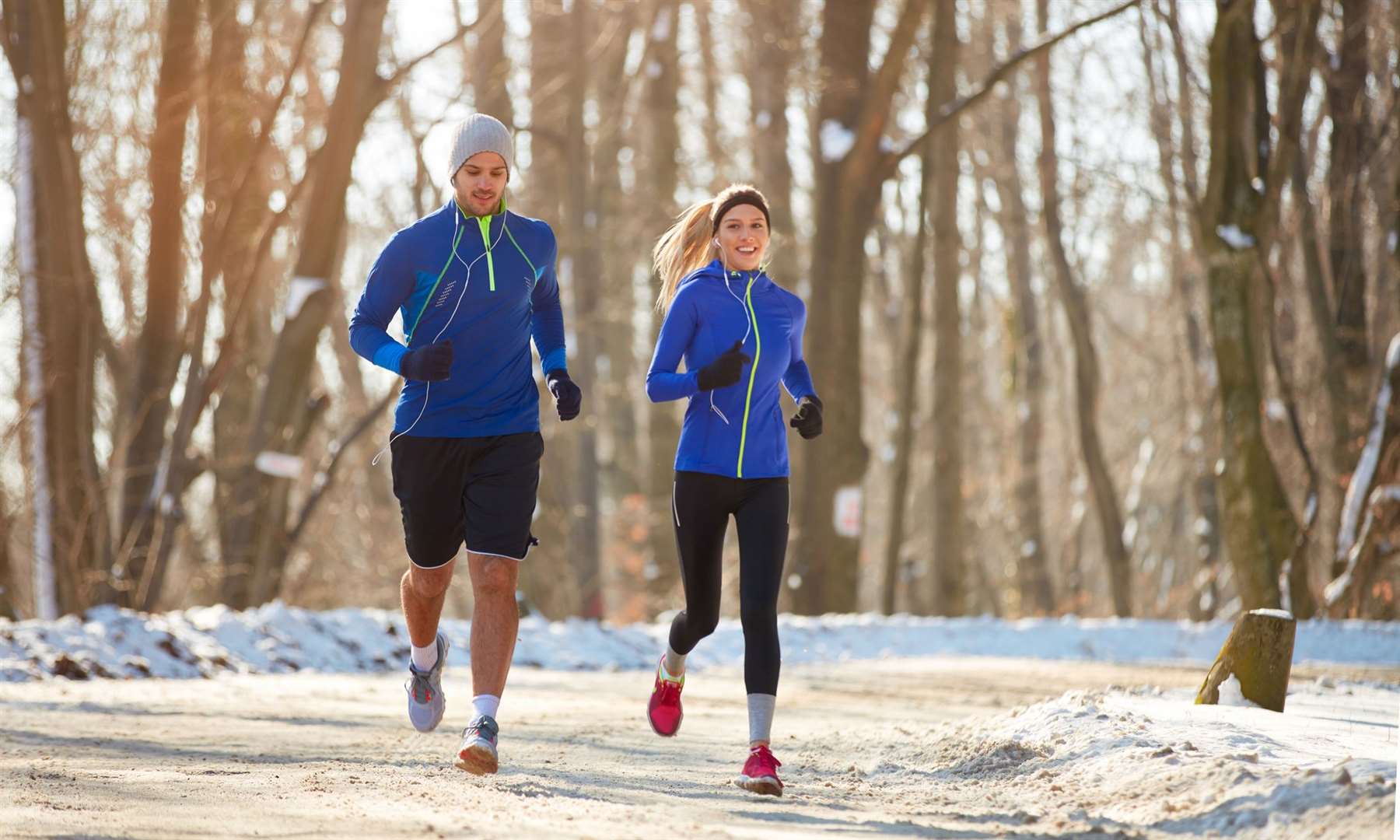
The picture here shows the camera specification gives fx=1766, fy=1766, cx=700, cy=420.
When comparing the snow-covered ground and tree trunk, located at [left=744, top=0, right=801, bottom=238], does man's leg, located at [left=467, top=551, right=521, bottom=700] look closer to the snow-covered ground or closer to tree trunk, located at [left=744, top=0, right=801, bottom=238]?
the snow-covered ground

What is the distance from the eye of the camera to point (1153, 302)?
36.9 m

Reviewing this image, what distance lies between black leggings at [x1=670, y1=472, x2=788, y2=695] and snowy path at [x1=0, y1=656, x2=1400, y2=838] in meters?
0.46

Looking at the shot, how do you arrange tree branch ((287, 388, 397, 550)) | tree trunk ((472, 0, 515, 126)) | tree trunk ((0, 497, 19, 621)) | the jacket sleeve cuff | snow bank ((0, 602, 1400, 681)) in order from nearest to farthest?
the jacket sleeve cuff
snow bank ((0, 602, 1400, 681))
tree trunk ((0, 497, 19, 621))
tree branch ((287, 388, 397, 550))
tree trunk ((472, 0, 515, 126))

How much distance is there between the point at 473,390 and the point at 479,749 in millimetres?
1228

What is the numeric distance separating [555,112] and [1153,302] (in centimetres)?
1644

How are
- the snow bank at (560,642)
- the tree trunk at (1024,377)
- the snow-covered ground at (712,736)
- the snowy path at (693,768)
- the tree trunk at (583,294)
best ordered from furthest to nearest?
the tree trunk at (1024,377), the tree trunk at (583,294), the snow bank at (560,642), the snow-covered ground at (712,736), the snowy path at (693,768)

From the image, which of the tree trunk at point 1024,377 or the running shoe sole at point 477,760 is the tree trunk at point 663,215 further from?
the running shoe sole at point 477,760

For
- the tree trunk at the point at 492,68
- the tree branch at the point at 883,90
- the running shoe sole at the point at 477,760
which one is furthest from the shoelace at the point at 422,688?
the tree trunk at the point at 492,68

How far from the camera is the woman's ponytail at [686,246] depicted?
21.6ft

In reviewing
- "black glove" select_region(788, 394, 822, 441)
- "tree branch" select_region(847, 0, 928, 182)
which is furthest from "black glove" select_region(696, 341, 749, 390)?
"tree branch" select_region(847, 0, 928, 182)

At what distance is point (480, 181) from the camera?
6156 millimetres

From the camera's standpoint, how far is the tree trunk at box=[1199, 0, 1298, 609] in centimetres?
1476

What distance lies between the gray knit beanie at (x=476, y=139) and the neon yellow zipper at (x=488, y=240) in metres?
0.20

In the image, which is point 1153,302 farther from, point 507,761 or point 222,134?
point 507,761
